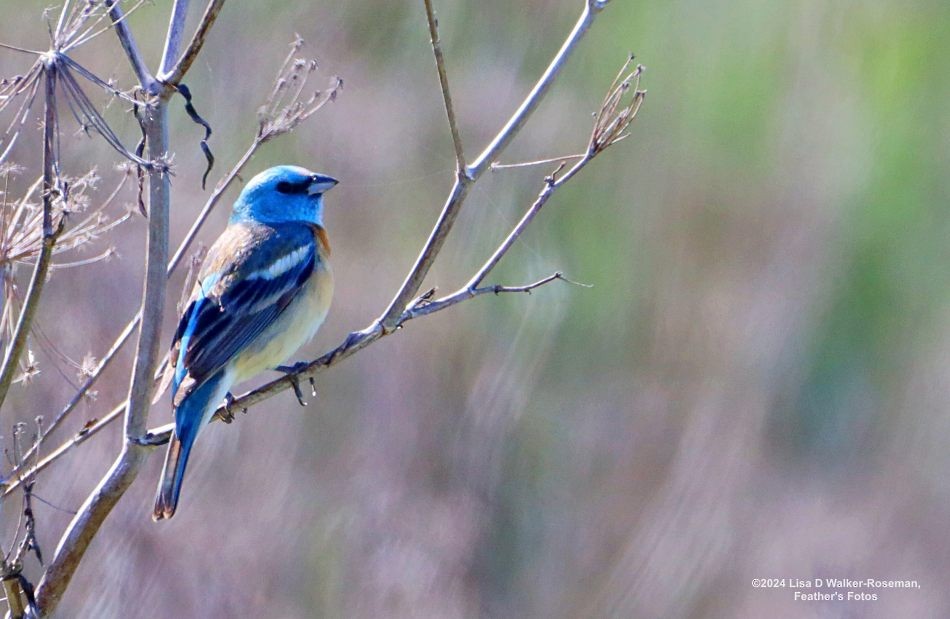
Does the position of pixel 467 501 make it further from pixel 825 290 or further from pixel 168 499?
pixel 168 499

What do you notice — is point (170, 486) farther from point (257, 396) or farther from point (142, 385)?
point (142, 385)

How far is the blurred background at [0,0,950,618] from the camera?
17.2 feet

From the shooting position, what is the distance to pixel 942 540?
5.66 metres


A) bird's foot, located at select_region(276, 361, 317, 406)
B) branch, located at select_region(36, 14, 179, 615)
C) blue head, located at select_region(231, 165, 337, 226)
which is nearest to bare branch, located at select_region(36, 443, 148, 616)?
branch, located at select_region(36, 14, 179, 615)

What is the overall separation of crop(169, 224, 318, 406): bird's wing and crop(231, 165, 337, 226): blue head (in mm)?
82

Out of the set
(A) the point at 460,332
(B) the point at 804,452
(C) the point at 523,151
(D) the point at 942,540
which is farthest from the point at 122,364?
(D) the point at 942,540

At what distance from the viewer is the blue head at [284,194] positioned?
3.88m

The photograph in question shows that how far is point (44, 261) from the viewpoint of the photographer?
195cm

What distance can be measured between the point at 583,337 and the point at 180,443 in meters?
3.35

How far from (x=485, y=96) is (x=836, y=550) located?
270 centimetres

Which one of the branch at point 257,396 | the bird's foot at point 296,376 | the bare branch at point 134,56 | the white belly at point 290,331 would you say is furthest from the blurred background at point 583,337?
the bare branch at point 134,56

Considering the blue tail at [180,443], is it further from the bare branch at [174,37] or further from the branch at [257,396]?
the bare branch at [174,37]

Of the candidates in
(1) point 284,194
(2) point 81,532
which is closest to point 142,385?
(2) point 81,532

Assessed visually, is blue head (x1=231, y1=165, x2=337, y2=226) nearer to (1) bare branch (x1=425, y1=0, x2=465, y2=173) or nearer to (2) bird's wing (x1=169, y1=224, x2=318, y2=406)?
(2) bird's wing (x1=169, y1=224, x2=318, y2=406)
